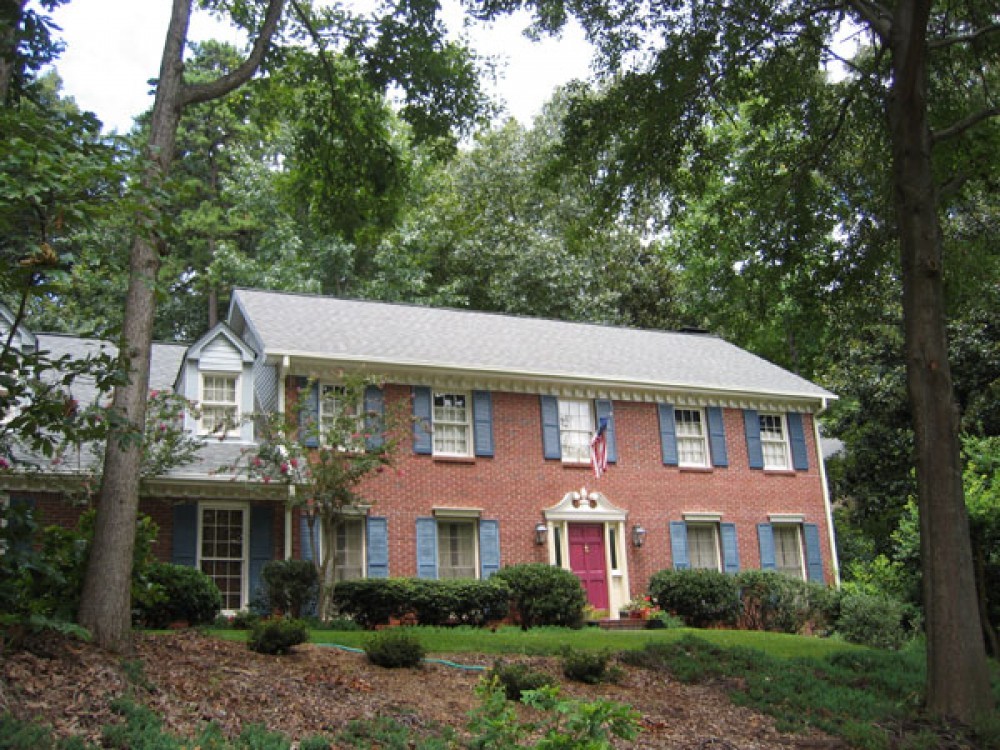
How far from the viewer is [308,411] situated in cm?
1711

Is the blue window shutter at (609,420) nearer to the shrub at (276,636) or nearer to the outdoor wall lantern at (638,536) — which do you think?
the outdoor wall lantern at (638,536)

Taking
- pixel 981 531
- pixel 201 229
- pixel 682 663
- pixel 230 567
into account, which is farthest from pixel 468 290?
pixel 682 663

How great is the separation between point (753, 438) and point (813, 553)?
2.96m

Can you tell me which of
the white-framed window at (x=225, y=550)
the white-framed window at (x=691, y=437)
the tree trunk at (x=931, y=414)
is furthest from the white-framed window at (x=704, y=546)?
the tree trunk at (x=931, y=414)

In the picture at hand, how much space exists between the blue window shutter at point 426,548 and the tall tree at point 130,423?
8692 millimetres

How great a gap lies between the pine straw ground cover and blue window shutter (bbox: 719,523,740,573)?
1017 centimetres

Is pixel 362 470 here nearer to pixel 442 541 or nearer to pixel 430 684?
pixel 442 541

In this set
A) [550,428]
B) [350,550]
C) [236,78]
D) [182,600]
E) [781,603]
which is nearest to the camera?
[236,78]

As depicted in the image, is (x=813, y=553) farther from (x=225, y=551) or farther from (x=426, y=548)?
(x=225, y=551)

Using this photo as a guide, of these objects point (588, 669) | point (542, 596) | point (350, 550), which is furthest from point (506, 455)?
point (588, 669)

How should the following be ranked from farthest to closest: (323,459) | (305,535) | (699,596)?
1. (699,596)
2. (305,535)
3. (323,459)

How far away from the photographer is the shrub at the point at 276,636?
33.3ft

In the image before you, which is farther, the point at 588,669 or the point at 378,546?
the point at 378,546

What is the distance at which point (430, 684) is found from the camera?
386 inches
